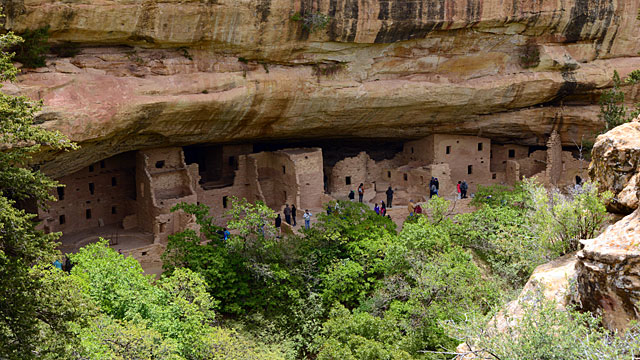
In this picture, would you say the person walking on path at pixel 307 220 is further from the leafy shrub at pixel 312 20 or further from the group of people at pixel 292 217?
the leafy shrub at pixel 312 20

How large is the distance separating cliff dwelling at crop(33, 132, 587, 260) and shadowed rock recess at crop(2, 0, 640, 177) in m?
0.90

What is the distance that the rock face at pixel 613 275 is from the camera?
884cm

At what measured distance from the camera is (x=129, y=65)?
65.9 feet

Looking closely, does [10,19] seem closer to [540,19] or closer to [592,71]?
[540,19]

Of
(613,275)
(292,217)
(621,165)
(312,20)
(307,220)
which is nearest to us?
(613,275)

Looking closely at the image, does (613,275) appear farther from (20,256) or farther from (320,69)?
(320,69)

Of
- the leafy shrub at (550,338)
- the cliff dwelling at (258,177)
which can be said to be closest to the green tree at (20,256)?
the leafy shrub at (550,338)

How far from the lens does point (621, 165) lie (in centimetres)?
1147

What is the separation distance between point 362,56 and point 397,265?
7.41m

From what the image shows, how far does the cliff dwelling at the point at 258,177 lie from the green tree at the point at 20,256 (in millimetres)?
9573

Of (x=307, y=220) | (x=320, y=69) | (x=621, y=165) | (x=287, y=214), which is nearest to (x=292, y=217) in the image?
(x=287, y=214)

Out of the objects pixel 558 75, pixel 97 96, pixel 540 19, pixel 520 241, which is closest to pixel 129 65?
pixel 97 96

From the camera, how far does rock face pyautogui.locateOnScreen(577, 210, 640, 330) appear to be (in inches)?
348

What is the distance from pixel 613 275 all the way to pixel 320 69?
15.6m
